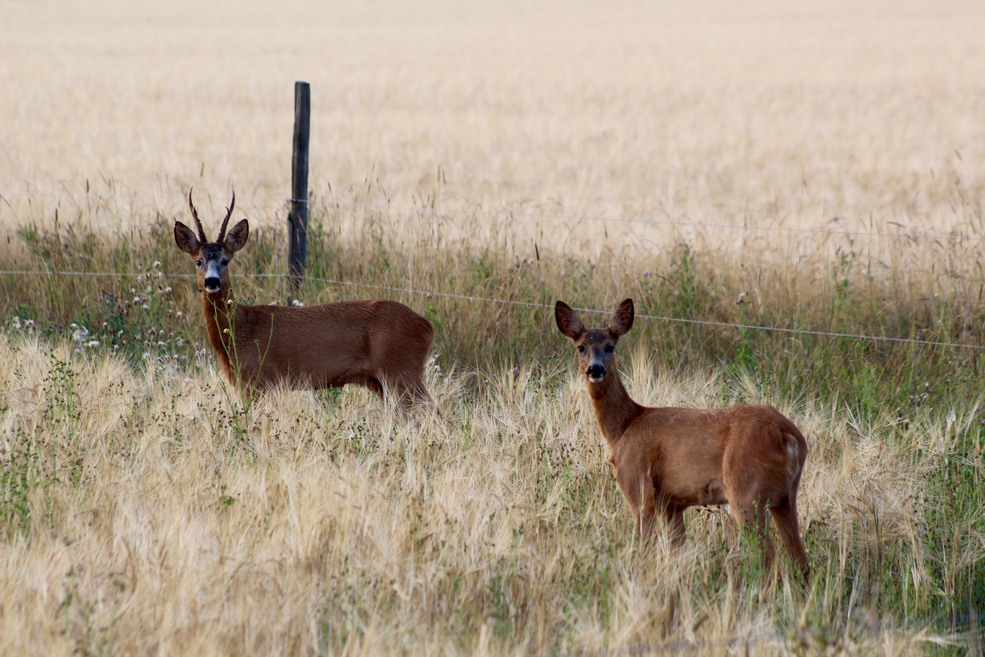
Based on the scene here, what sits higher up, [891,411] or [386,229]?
[386,229]

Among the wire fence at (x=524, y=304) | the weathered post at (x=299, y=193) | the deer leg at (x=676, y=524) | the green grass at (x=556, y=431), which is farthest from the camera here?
the weathered post at (x=299, y=193)

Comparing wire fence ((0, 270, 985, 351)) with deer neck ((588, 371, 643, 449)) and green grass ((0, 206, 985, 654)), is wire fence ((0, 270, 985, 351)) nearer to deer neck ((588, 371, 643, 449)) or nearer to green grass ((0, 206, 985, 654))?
green grass ((0, 206, 985, 654))

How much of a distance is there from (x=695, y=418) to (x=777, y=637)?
3.26 feet

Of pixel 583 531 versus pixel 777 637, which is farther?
pixel 583 531

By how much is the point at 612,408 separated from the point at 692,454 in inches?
18.3

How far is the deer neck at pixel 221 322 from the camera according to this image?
517 centimetres

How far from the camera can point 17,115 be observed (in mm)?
19625

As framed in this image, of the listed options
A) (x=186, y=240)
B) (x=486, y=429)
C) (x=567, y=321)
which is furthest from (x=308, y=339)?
(x=567, y=321)

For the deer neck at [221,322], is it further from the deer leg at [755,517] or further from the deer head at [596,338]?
the deer leg at [755,517]

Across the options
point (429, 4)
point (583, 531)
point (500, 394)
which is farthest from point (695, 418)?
point (429, 4)

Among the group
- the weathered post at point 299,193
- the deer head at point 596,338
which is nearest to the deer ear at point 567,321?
the deer head at point 596,338

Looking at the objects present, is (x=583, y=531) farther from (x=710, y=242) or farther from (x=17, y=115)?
(x=17, y=115)

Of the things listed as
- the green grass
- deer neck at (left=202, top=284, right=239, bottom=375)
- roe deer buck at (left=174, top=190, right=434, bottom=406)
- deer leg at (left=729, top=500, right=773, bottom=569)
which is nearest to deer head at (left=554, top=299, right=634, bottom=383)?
the green grass

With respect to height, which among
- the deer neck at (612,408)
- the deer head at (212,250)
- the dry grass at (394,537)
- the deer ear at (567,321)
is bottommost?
the dry grass at (394,537)
